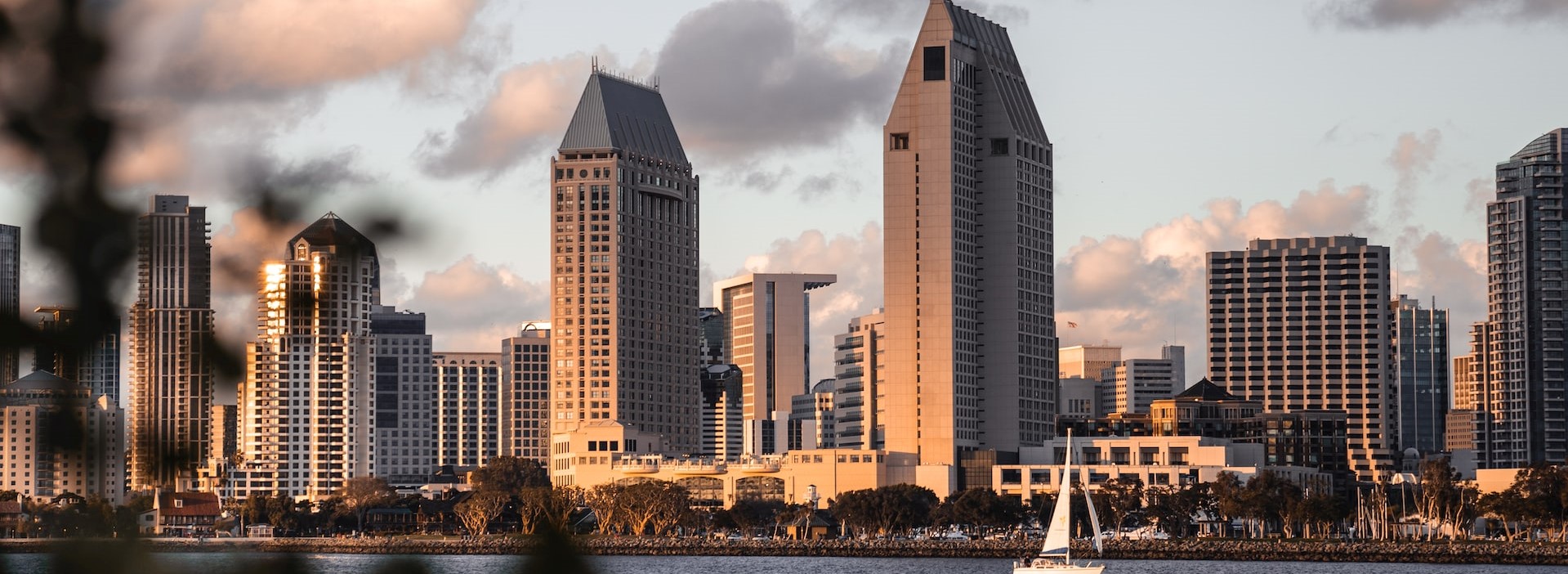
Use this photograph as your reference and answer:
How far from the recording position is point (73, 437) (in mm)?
8414

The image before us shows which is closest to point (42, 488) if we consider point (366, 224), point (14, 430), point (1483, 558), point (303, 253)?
point (14, 430)

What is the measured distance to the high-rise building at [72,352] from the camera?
839 centimetres

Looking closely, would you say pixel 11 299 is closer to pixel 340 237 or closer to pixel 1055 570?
pixel 340 237

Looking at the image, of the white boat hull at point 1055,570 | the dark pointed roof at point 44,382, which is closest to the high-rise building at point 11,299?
the dark pointed roof at point 44,382

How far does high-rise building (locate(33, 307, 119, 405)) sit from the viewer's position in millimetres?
8391

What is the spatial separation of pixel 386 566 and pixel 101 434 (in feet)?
3.80

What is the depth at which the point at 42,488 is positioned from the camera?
9828mm

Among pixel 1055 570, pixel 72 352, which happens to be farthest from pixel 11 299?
pixel 1055 570

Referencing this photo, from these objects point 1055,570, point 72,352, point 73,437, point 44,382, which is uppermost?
point 72,352

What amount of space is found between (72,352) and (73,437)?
39 cm

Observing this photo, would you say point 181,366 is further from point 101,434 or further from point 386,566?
point 386,566

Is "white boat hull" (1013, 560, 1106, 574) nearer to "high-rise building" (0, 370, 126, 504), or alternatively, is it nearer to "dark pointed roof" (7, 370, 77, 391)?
"high-rise building" (0, 370, 126, 504)

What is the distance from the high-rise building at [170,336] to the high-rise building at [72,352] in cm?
10

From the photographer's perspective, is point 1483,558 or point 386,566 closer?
point 386,566
